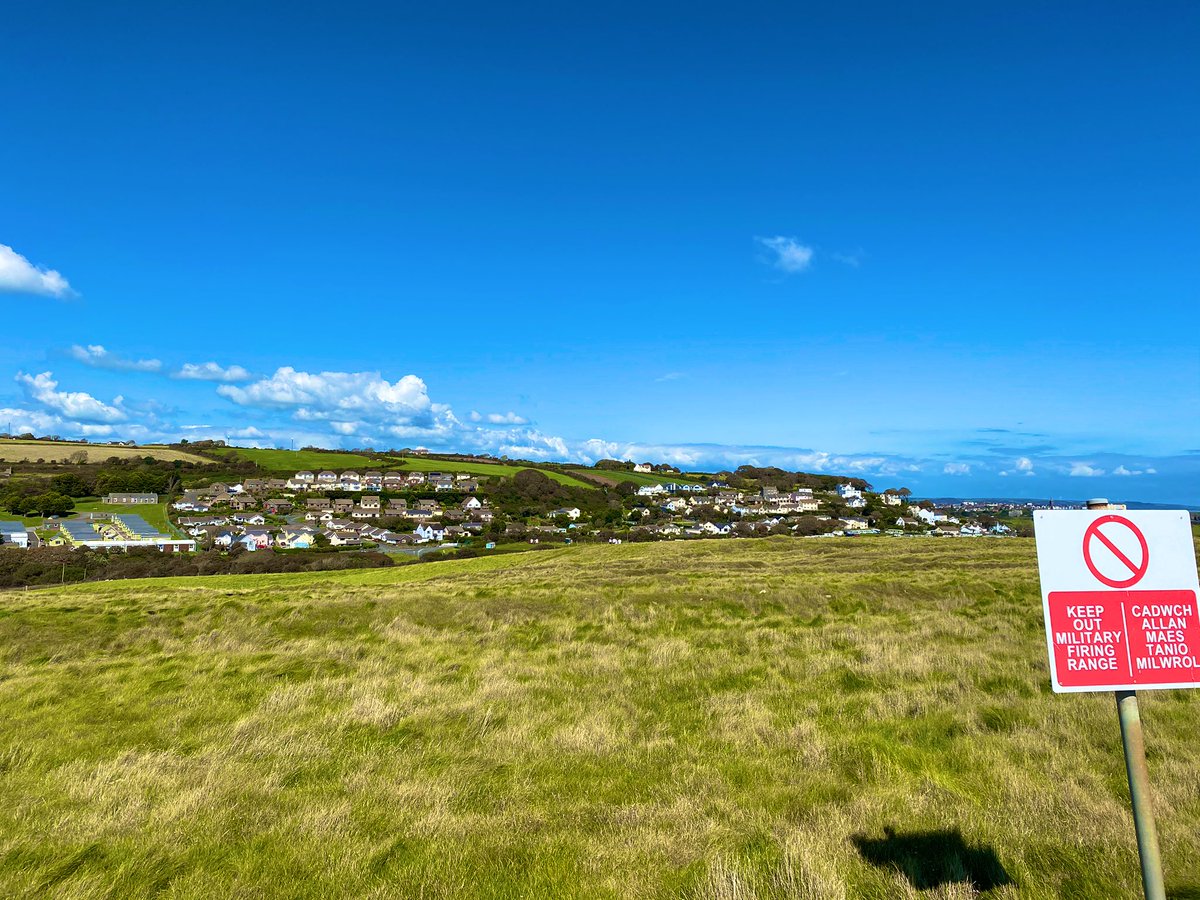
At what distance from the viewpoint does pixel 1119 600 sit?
3.94 meters

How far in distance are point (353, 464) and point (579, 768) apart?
18728 cm

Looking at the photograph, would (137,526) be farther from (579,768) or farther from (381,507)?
(579,768)

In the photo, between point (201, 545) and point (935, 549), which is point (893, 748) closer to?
point (935, 549)

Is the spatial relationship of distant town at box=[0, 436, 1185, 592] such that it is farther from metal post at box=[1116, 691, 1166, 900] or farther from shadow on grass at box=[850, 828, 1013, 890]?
metal post at box=[1116, 691, 1166, 900]

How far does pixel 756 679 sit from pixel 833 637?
436 cm

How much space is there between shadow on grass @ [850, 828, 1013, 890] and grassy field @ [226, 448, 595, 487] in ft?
518

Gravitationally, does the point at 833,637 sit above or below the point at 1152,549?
below

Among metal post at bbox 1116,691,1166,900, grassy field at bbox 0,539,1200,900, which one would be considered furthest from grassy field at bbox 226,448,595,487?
metal post at bbox 1116,691,1166,900

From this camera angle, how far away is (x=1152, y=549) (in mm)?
3980

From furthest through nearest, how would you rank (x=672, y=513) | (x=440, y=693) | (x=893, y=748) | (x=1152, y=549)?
(x=672, y=513)
(x=440, y=693)
(x=893, y=748)
(x=1152, y=549)

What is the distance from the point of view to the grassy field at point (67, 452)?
162 m

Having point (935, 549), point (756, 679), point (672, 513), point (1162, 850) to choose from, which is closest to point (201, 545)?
point (672, 513)

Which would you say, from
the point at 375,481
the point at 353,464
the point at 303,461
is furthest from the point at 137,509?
the point at 353,464

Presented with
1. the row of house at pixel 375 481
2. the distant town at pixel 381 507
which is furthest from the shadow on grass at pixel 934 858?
the row of house at pixel 375 481
